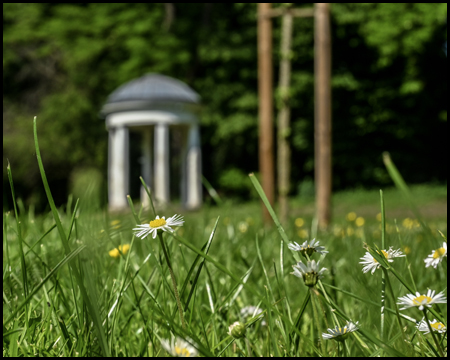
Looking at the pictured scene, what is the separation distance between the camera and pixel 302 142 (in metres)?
13.6

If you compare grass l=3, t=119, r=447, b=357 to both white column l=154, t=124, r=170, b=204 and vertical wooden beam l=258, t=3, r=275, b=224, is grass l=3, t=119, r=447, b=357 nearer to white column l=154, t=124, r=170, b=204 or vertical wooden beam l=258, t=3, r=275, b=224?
vertical wooden beam l=258, t=3, r=275, b=224

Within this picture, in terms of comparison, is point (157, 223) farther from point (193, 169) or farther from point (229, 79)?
point (229, 79)

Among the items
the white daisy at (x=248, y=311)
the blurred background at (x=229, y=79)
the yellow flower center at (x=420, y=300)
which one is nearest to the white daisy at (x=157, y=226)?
the yellow flower center at (x=420, y=300)

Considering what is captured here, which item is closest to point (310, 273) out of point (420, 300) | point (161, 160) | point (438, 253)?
point (420, 300)

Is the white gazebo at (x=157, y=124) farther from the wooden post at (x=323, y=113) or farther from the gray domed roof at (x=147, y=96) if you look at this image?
the wooden post at (x=323, y=113)

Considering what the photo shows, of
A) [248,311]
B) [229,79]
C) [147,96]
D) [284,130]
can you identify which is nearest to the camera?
[248,311]

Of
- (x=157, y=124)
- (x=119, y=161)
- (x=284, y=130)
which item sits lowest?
(x=119, y=161)

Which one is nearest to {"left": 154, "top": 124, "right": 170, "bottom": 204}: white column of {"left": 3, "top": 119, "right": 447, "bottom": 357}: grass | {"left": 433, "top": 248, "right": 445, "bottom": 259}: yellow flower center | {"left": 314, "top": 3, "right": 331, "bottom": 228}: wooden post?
{"left": 314, "top": 3, "right": 331, "bottom": 228}: wooden post

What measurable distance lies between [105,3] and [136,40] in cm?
196

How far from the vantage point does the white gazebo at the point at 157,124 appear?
9.48 metres

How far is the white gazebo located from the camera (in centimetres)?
948

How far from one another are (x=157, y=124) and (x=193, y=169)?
1296 millimetres

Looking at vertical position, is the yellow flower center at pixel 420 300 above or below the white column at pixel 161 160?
above

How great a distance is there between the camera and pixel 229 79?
13391 mm
